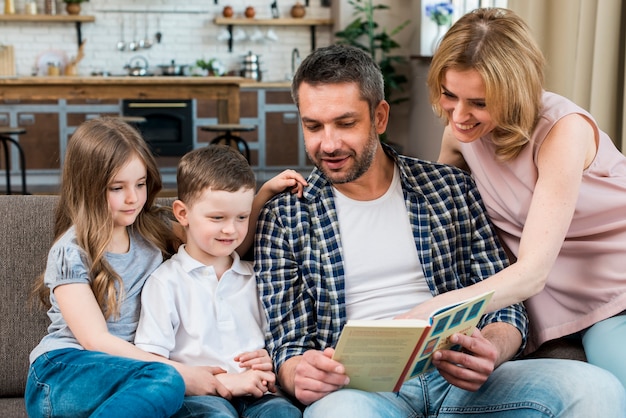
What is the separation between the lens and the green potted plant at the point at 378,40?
6.97 m

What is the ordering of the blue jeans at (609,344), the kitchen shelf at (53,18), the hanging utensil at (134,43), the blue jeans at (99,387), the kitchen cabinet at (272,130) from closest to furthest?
the blue jeans at (99,387), the blue jeans at (609,344), the kitchen shelf at (53,18), the kitchen cabinet at (272,130), the hanging utensil at (134,43)

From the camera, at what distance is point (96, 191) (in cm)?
172

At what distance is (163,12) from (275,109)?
1.61 metres

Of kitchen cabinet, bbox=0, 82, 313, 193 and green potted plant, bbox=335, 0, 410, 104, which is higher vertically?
green potted plant, bbox=335, 0, 410, 104

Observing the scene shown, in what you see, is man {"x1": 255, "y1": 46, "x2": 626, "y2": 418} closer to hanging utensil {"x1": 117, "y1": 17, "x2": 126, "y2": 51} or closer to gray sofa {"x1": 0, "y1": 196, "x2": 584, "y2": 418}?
gray sofa {"x1": 0, "y1": 196, "x2": 584, "y2": 418}

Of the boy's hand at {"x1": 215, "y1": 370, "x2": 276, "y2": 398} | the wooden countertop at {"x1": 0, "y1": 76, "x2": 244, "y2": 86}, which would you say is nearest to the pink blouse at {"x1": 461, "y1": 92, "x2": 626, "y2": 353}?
the boy's hand at {"x1": 215, "y1": 370, "x2": 276, "y2": 398}

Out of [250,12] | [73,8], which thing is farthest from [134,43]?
[250,12]

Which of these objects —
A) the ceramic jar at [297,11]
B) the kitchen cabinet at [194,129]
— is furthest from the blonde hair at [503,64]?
the ceramic jar at [297,11]

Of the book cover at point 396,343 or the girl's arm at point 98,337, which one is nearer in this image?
the book cover at point 396,343

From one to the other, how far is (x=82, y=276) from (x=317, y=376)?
53cm

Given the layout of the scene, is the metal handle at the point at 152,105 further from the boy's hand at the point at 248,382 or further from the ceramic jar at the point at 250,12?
the boy's hand at the point at 248,382

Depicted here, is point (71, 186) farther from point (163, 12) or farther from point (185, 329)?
point (163, 12)

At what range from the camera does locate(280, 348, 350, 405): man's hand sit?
1.45 meters

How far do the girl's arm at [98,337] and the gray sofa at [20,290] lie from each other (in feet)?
0.76
